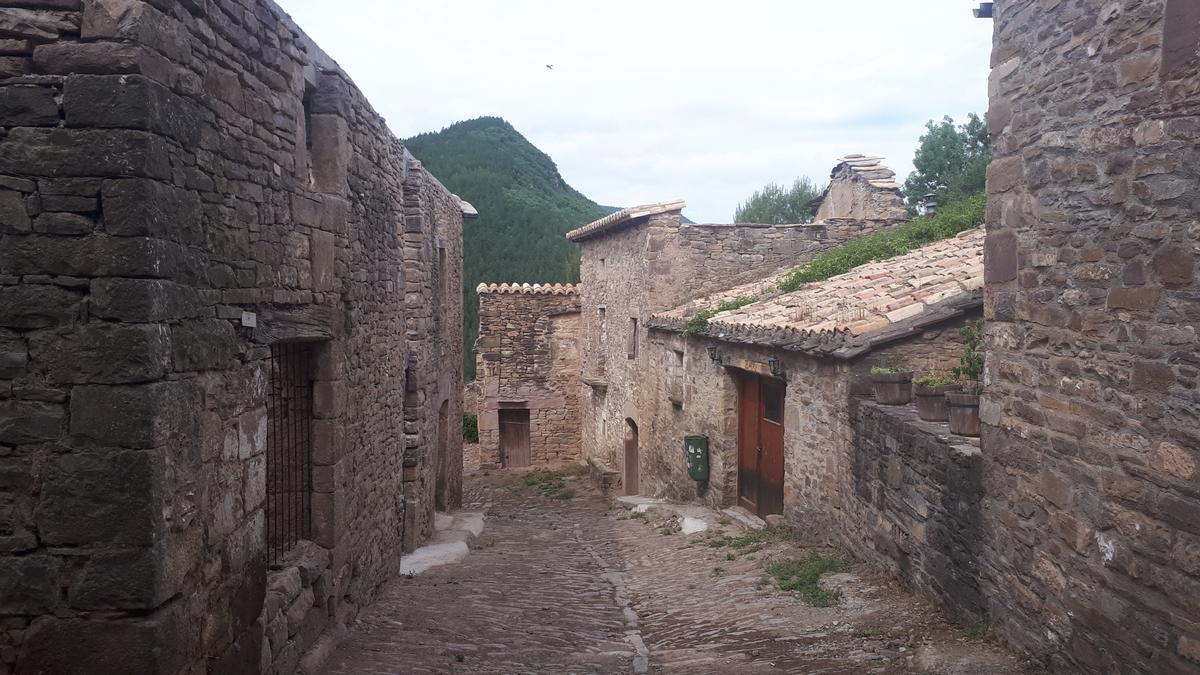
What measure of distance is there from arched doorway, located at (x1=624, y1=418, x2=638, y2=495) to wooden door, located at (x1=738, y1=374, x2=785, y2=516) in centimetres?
590

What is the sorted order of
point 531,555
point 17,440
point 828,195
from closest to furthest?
point 17,440 → point 531,555 → point 828,195

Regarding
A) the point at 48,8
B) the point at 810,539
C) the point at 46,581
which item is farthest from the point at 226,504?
the point at 810,539

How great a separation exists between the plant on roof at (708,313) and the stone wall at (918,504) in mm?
4556

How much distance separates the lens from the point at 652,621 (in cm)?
723

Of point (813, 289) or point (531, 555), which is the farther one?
point (813, 289)

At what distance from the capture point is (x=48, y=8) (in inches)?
130

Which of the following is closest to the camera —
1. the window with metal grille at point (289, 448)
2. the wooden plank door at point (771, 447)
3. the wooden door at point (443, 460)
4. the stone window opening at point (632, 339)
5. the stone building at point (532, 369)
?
the window with metal grille at point (289, 448)

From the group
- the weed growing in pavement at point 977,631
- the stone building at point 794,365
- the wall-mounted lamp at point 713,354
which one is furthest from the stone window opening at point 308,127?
the wall-mounted lamp at point 713,354

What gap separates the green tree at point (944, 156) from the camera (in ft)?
80.4

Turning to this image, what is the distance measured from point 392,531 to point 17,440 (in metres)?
4.95

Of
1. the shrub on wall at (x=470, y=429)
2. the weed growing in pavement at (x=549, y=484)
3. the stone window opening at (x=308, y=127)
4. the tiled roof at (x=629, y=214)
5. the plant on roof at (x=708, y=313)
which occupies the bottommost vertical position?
the weed growing in pavement at (x=549, y=484)

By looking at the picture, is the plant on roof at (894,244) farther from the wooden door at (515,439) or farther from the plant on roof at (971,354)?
the wooden door at (515,439)

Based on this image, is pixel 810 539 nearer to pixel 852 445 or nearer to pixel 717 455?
pixel 852 445

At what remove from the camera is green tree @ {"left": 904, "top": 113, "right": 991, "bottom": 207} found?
2450cm
